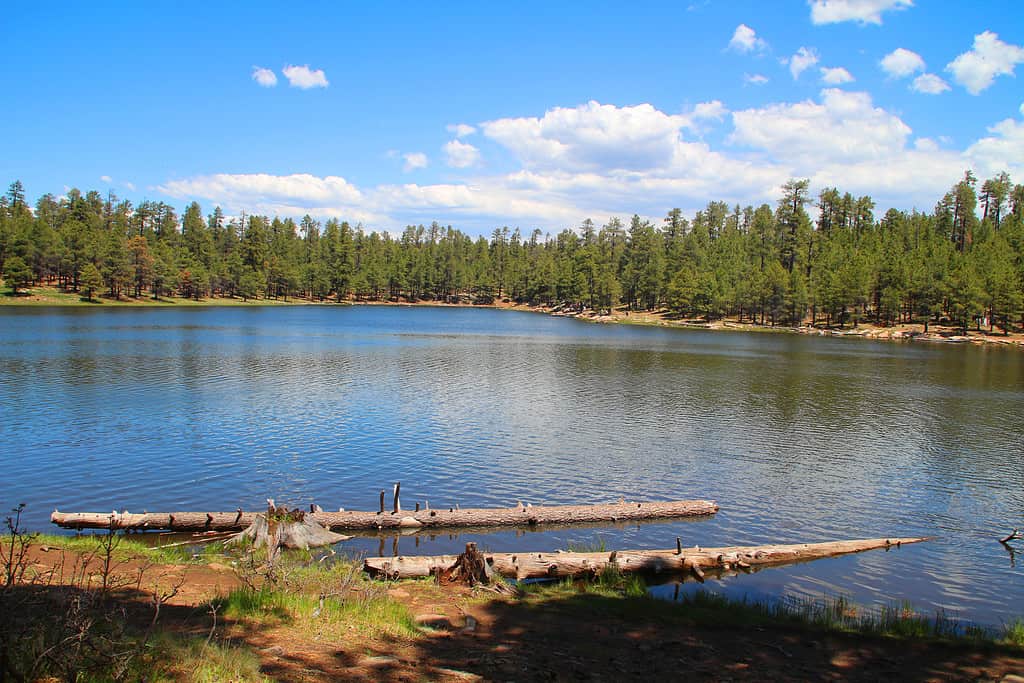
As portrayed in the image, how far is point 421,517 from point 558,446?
1155 cm

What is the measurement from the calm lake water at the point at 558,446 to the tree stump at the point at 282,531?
1.31 meters

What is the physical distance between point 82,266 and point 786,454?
390 ft

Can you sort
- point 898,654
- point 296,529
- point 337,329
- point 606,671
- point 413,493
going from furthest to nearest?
1. point 337,329
2. point 413,493
3. point 296,529
4. point 898,654
5. point 606,671

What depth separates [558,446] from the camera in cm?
2895

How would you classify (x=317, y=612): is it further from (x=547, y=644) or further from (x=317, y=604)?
(x=547, y=644)

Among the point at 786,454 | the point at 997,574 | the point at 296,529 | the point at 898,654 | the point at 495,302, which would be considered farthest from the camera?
the point at 495,302

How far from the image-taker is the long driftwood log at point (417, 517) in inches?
674

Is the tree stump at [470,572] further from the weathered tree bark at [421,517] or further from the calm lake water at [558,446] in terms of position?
the weathered tree bark at [421,517]

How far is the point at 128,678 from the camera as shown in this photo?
244 inches

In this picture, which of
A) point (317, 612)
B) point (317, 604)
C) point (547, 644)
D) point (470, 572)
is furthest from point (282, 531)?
point (547, 644)

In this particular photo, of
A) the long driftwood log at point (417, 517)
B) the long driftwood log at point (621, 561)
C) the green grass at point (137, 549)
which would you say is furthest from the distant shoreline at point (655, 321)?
the green grass at point (137, 549)

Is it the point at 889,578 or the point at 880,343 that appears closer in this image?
the point at 889,578

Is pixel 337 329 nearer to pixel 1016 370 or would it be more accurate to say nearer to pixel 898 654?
pixel 1016 370

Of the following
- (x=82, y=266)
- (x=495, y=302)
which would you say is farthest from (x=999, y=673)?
(x=495, y=302)
